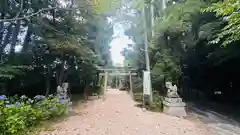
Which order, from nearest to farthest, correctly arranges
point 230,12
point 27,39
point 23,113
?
point 230,12 → point 23,113 → point 27,39

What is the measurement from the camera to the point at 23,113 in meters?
3.76

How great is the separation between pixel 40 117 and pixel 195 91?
10.8m

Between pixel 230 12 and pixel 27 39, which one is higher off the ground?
pixel 27 39

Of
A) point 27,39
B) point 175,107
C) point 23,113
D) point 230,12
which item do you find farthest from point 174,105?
point 27,39

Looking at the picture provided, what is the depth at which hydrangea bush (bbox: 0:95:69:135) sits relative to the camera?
3211 millimetres

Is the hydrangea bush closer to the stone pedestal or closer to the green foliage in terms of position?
the stone pedestal

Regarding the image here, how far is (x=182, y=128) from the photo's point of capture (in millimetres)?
4531

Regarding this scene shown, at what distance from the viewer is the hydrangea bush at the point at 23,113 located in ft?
10.5

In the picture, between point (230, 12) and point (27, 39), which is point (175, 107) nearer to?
point (230, 12)

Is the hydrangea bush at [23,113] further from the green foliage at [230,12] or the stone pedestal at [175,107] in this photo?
the green foliage at [230,12]

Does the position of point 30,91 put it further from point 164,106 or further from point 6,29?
point 164,106

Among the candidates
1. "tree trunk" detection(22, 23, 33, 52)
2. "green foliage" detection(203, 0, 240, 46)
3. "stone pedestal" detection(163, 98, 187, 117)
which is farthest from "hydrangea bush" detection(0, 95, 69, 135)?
"tree trunk" detection(22, 23, 33, 52)

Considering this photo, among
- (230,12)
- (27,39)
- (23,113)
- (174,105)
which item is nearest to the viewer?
(230,12)

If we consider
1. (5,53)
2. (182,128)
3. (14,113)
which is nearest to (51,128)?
(14,113)
